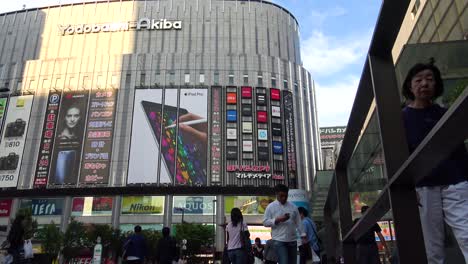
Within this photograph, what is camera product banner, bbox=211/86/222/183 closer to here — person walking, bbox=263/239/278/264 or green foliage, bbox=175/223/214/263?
green foliage, bbox=175/223/214/263

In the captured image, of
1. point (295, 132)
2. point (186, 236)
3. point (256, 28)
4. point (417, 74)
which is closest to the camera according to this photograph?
point (417, 74)

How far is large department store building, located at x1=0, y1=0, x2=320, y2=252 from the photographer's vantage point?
1699 inches

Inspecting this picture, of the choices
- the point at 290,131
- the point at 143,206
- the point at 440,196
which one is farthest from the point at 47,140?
the point at 440,196

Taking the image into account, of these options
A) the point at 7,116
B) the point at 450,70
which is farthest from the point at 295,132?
the point at 450,70

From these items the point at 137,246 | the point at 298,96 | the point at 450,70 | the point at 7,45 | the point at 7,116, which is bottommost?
the point at 137,246

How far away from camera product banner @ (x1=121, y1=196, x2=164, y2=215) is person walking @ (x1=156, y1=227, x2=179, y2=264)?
35.4 metres

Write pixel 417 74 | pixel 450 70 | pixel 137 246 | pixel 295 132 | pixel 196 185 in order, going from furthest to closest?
pixel 295 132 → pixel 196 185 → pixel 137 246 → pixel 450 70 → pixel 417 74

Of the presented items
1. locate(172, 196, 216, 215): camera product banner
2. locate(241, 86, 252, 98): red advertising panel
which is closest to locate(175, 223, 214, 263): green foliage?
locate(172, 196, 216, 215): camera product banner

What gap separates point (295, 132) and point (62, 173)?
25946 millimetres

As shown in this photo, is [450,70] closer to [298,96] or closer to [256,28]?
[298,96]

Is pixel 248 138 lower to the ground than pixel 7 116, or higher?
lower

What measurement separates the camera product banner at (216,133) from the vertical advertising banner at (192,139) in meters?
0.76

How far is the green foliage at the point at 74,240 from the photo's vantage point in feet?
115

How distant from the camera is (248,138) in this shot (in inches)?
1747
